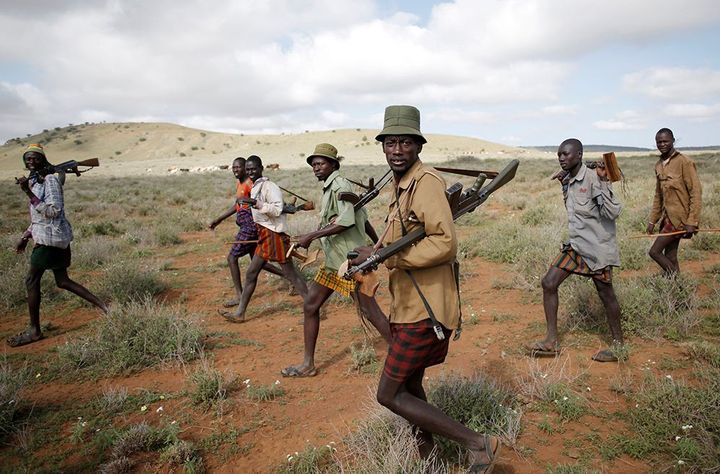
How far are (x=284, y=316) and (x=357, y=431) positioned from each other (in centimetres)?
338

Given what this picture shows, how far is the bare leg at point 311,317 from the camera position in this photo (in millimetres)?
4352

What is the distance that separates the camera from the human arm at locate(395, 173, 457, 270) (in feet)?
7.22

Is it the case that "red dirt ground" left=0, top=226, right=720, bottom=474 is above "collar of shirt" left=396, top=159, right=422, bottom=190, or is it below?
below

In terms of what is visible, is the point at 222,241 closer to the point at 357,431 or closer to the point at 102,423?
the point at 102,423

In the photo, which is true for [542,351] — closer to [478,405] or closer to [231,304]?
[478,405]

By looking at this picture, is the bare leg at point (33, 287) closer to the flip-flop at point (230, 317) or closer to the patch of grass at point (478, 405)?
the flip-flop at point (230, 317)

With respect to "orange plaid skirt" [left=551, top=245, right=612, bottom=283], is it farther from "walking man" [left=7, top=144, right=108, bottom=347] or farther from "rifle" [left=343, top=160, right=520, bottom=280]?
"walking man" [left=7, top=144, right=108, bottom=347]

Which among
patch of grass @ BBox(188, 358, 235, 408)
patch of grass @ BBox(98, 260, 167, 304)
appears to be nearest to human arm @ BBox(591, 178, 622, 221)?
patch of grass @ BBox(188, 358, 235, 408)

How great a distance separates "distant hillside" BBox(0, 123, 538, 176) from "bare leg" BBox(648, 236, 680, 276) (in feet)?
181

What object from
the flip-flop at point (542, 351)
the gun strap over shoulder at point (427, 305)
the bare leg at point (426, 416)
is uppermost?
the gun strap over shoulder at point (427, 305)

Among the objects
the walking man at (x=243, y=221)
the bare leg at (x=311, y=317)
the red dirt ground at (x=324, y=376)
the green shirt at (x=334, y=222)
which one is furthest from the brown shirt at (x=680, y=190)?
the walking man at (x=243, y=221)

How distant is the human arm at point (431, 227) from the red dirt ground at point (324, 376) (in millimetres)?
1752

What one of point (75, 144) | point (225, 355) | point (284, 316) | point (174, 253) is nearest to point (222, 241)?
point (174, 253)

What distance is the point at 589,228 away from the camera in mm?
4203
